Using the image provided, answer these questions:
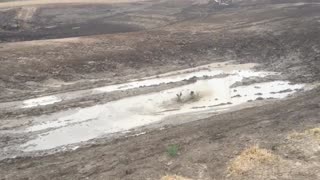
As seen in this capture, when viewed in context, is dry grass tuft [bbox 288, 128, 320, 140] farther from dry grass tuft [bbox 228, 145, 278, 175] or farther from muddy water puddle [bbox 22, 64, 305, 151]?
muddy water puddle [bbox 22, 64, 305, 151]

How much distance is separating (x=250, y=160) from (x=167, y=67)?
15456 mm

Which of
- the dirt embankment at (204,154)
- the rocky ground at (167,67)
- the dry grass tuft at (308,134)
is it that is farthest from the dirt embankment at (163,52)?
the dry grass tuft at (308,134)

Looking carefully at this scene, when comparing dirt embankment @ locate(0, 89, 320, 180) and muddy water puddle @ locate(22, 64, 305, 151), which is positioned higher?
dirt embankment @ locate(0, 89, 320, 180)

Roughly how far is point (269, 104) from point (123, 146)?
639cm

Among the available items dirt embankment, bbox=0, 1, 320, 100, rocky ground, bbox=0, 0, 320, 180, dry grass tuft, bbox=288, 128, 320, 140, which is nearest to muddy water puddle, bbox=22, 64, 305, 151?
rocky ground, bbox=0, 0, 320, 180

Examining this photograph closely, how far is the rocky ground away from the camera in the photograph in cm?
1226

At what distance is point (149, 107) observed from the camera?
20.5 metres

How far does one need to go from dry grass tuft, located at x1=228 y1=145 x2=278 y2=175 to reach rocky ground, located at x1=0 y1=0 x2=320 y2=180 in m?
0.02

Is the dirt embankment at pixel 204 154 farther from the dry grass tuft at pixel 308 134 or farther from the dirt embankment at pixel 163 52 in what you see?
the dirt embankment at pixel 163 52

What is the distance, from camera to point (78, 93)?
22.4 metres

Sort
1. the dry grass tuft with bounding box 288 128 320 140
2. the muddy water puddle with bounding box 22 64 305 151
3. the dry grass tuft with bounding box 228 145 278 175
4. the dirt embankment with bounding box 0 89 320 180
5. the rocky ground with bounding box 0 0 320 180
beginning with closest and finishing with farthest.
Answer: the dry grass tuft with bounding box 228 145 278 175 < the dirt embankment with bounding box 0 89 320 180 < the rocky ground with bounding box 0 0 320 180 < the dry grass tuft with bounding box 288 128 320 140 < the muddy water puddle with bounding box 22 64 305 151

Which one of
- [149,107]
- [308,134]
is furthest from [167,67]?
[308,134]

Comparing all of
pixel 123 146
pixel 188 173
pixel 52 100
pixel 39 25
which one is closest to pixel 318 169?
pixel 188 173

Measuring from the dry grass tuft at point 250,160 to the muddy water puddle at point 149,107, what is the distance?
6.73 m
